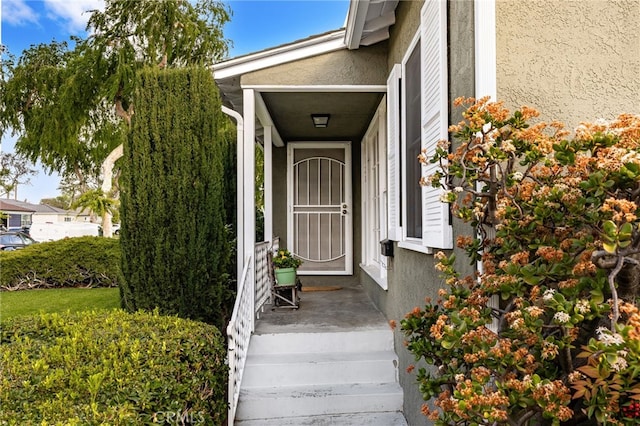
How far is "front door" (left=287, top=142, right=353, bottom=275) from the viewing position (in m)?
7.92

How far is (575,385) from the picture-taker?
4.63ft

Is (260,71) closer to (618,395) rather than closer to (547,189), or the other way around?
(547,189)

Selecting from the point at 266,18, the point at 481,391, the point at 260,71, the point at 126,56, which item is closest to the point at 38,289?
the point at 126,56

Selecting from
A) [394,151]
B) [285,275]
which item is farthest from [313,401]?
[394,151]

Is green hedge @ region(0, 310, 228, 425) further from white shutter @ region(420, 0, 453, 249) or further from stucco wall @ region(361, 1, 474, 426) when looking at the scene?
white shutter @ region(420, 0, 453, 249)

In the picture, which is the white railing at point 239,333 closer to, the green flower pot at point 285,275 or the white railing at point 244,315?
the white railing at point 244,315

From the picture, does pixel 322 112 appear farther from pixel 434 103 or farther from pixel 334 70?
pixel 434 103

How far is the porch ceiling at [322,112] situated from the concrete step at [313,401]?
3.22 metres

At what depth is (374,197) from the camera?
20.8 ft

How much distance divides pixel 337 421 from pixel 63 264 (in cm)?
939

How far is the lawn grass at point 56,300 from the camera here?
25.7 ft

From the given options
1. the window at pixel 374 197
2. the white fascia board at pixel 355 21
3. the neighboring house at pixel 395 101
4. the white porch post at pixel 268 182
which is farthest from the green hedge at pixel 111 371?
the white porch post at pixel 268 182

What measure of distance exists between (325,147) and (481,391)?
6737 millimetres

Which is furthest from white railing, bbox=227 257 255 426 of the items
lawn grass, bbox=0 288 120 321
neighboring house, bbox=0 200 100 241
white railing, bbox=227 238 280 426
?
neighboring house, bbox=0 200 100 241
